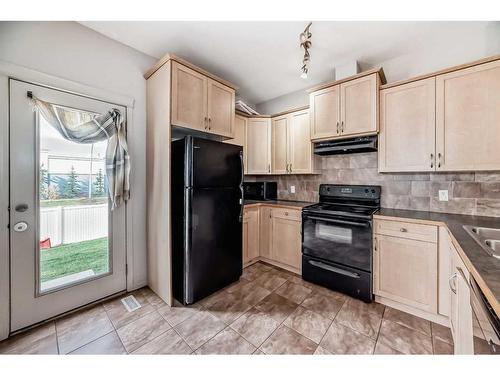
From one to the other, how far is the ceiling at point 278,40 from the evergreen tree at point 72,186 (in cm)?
138

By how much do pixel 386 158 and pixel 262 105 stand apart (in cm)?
225

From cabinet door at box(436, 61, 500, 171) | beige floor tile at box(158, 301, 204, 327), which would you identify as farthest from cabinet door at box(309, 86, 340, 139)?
beige floor tile at box(158, 301, 204, 327)

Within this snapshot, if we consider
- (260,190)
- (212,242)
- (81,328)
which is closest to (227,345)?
(212,242)

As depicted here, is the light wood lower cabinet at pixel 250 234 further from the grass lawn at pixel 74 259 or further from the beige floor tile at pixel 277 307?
the grass lawn at pixel 74 259

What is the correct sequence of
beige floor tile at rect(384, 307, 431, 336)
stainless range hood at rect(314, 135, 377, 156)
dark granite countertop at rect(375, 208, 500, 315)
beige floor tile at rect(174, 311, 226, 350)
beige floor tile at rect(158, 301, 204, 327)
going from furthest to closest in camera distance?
stainless range hood at rect(314, 135, 377, 156) → beige floor tile at rect(158, 301, 204, 327) → beige floor tile at rect(384, 307, 431, 336) → beige floor tile at rect(174, 311, 226, 350) → dark granite countertop at rect(375, 208, 500, 315)

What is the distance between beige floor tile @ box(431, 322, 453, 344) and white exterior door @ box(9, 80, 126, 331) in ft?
9.38

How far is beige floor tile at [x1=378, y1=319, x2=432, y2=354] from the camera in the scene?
1.43 metres

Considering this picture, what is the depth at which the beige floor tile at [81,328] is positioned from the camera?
149 cm

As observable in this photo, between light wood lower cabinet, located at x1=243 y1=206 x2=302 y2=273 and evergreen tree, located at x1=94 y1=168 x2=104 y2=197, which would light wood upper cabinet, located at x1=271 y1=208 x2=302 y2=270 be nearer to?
light wood lower cabinet, located at x1=243 y1=206 x2=302 y2=273

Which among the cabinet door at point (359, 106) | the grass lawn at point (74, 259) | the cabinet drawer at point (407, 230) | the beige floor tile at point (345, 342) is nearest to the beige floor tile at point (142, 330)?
the grass lawn at point (74, 259)

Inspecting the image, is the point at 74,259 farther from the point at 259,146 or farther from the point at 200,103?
the point at 259,146

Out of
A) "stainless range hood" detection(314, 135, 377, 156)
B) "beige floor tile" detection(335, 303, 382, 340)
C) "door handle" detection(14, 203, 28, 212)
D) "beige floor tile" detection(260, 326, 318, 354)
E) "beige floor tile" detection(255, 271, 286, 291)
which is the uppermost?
"stainless range hood" detection(314, 135, 377, 156)

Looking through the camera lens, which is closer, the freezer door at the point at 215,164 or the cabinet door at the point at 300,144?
the freezer door at the point at 215,164

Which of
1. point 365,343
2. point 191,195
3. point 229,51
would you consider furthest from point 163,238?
point 229,51
